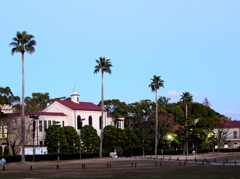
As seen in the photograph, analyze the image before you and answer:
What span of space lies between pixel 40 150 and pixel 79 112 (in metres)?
14.4

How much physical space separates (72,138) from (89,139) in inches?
169

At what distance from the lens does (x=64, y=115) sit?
277 feet

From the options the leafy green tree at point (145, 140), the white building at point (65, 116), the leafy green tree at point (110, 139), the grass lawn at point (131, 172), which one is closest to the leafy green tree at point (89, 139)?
the leafy green tree at point (110, 139)

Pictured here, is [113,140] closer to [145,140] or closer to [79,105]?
[145,140]

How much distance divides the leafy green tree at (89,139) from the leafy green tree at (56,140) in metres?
5.73

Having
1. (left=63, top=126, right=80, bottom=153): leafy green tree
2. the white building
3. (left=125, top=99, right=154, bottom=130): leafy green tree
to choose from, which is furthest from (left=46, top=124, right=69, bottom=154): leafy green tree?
(left=125, top=99, right=154, bottom=130): leafy green tree

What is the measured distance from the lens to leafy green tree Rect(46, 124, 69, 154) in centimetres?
7388

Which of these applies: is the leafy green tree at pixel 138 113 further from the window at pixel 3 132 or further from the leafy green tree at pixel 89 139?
the window at pixel 3 132

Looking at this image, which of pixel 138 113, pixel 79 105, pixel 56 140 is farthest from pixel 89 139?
pixel 138 113

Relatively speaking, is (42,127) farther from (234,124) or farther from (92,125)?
(234,124)

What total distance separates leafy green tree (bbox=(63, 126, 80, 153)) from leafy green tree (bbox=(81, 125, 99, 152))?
2.12 m

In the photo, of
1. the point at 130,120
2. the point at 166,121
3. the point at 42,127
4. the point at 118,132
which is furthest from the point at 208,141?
the point at 42,127

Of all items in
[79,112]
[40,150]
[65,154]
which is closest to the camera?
[65,154]

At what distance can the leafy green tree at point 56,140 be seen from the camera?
242 ft
